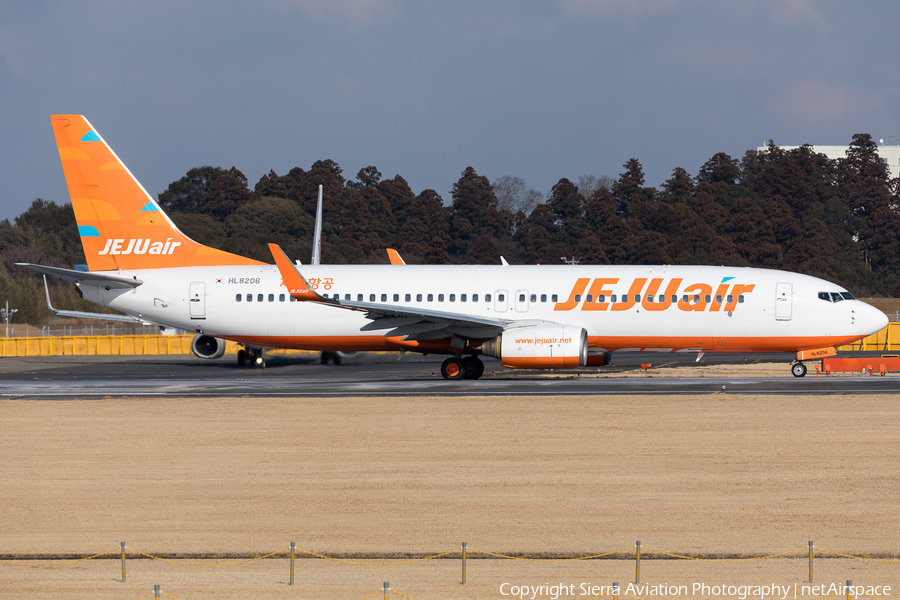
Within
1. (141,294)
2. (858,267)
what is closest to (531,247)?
(858,267)

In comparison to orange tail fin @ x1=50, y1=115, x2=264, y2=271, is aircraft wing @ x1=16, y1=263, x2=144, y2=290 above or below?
below

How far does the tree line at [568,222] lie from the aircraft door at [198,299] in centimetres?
4962

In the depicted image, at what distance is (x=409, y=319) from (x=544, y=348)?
486 centimetres

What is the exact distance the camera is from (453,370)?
33.4 m

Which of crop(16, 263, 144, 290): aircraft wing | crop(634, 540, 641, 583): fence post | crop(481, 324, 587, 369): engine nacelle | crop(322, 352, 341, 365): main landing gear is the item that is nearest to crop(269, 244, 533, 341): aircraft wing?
crop(481, 324, 587, 369): engine nacelle

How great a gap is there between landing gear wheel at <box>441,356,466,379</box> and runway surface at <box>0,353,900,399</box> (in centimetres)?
31

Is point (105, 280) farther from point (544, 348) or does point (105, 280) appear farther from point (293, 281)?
point (544, 348)

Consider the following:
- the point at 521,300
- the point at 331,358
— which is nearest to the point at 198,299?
the point at 331,358

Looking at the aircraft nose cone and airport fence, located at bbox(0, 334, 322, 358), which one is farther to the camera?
airport fence, located at bbox(0, 334, 322, 358)

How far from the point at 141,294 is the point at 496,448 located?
22.1 metres

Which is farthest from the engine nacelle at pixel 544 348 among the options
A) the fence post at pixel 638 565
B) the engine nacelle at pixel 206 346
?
the fence post at pixel 638 565

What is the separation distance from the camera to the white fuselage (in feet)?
108

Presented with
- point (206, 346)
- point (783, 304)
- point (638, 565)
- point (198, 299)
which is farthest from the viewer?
point (206, 346)

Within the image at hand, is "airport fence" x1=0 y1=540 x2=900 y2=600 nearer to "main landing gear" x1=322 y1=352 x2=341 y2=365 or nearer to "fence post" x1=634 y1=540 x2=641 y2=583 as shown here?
"fence post" x1=634 y1=540 x2=641 y2=583
